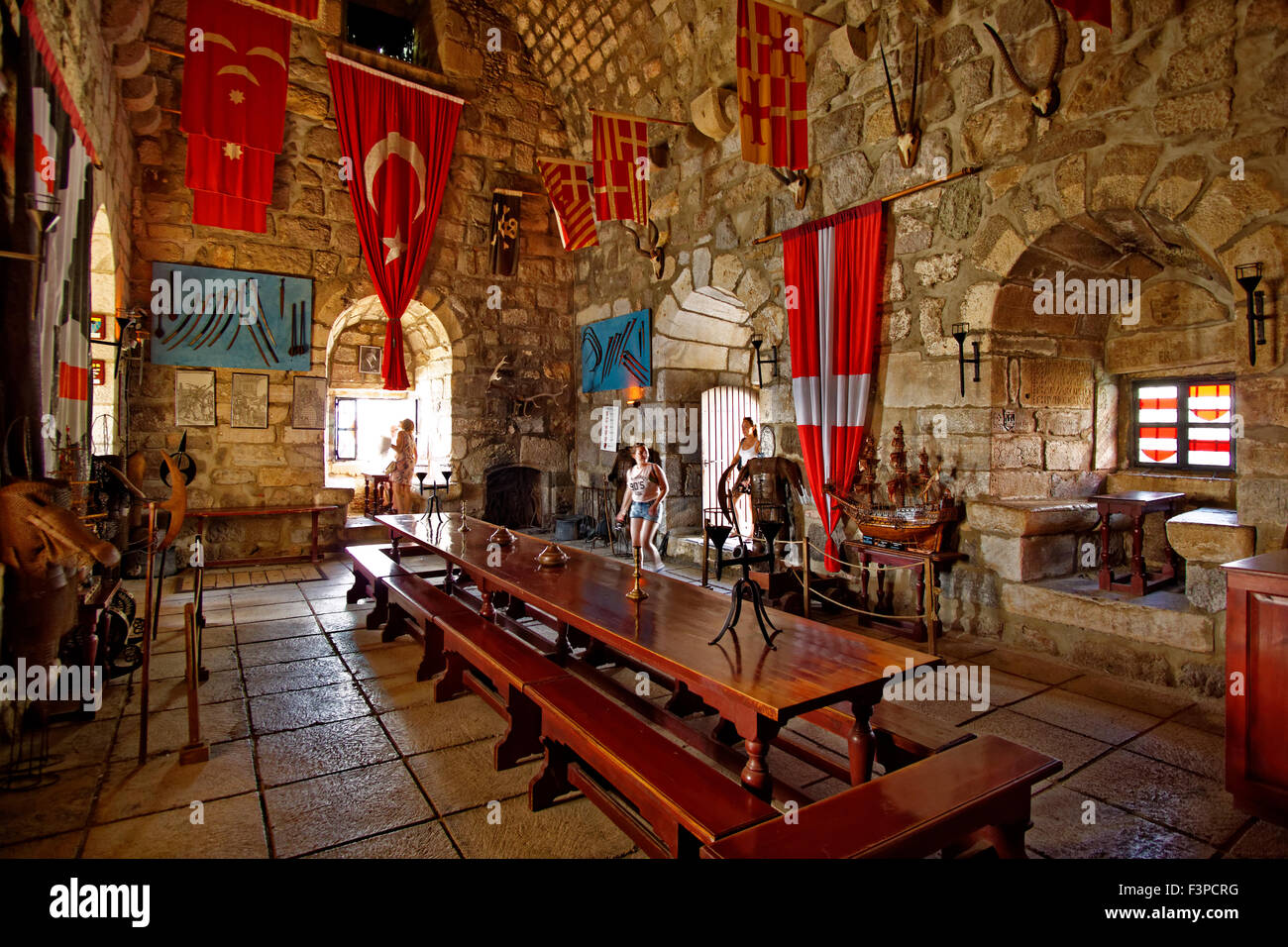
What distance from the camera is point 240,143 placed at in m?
6.00

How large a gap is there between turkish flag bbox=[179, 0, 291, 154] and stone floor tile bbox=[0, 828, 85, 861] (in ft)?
18.2

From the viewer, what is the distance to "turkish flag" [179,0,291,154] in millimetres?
5680

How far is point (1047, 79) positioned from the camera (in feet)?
12.9

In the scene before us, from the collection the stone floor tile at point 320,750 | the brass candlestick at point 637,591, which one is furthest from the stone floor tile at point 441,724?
Result: the brass candlestick at point 637,591

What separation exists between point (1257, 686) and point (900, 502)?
2.53 m

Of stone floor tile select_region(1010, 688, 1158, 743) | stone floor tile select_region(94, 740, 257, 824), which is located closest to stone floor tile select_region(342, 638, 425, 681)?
stone floor tile select_region(94, 740, 257, 824)

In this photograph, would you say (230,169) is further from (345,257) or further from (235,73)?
(345,257)

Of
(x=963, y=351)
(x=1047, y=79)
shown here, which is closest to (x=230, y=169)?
(x=963, y=351)

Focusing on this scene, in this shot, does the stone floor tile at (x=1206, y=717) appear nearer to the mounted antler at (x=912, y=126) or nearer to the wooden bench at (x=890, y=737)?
the wooden bench at (x=890, y=737)

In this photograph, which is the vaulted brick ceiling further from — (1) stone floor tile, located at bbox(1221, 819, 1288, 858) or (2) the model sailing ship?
(1) stone floor tile, located at bbox(1221, 819, 1288, 858)

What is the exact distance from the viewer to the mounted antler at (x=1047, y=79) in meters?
3.82

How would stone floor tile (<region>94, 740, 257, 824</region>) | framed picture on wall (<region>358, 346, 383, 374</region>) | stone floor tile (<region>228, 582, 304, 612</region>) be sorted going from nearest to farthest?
stone floor tile (<region>94, 740, 257, 824</region>), stone floor tile (<region>228, 582, 304, 612</region>), framed picture on wall (<region>358, 346, 383, 374</region>)
